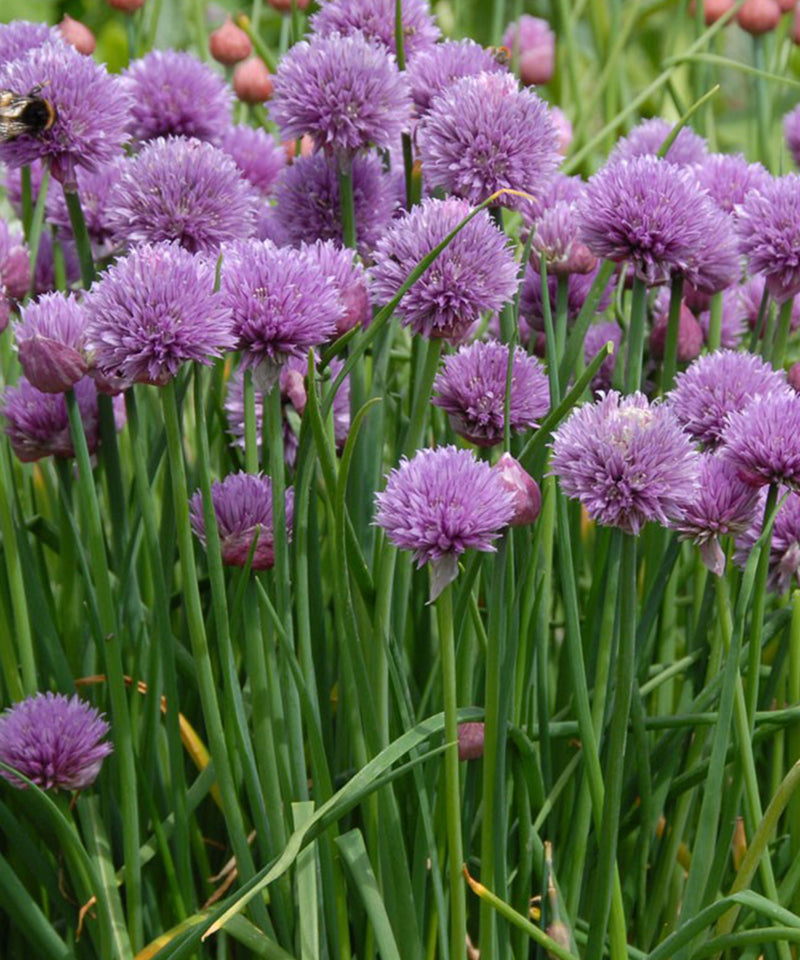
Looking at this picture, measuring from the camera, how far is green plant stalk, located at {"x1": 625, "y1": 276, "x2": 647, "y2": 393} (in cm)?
101

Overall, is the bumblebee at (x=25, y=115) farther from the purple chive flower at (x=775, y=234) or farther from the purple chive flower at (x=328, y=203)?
the purple chive flower at (x=775, y=234)

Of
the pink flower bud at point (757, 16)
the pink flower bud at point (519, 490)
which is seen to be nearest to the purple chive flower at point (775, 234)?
the pink flower bud at point (519, 490)

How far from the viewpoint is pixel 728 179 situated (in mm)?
1238

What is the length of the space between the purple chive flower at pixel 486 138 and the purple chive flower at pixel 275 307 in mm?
168

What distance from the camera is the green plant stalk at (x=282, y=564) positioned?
0.90 metres

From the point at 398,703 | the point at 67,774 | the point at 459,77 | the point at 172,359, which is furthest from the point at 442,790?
the point at 459,77

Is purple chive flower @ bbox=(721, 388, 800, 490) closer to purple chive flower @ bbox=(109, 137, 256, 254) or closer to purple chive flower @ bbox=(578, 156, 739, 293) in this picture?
purple chive flower @ bbox=(578, 156, 739, 293)

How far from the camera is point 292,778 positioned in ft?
3.27

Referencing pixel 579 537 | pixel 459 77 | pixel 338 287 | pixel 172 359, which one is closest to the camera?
pixel 172 359

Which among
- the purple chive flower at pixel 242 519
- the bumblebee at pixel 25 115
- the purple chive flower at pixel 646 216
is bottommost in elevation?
the purple chive flower at pixel 242 519

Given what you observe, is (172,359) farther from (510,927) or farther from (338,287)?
(510,927)

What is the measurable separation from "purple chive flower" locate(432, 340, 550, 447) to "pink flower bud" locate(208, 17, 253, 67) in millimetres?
883

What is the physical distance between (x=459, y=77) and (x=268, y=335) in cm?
34

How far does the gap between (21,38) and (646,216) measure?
0.59 meters
